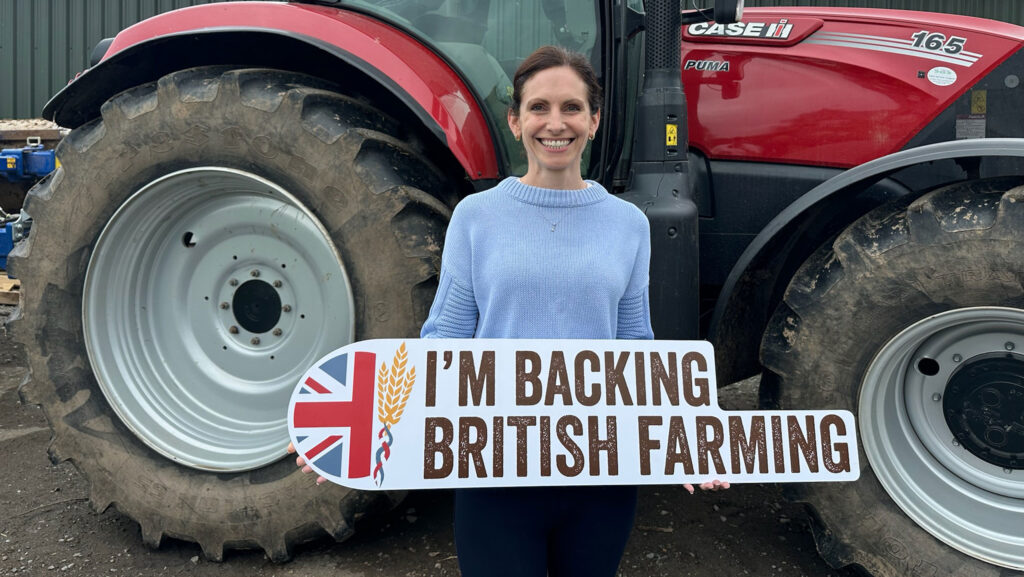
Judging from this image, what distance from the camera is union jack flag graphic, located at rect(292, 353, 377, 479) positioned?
1486 mm

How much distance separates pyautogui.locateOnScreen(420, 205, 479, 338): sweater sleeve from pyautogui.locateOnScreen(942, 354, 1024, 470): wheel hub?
1.46 metres

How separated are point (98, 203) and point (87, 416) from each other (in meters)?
0.69

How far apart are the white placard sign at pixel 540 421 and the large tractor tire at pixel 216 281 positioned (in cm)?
76

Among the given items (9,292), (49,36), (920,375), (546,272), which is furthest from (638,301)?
(49,36)

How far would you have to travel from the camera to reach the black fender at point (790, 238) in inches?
79.4

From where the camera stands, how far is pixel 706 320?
9.00 ft

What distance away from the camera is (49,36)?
8.99 meters

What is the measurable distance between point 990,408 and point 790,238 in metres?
0.69

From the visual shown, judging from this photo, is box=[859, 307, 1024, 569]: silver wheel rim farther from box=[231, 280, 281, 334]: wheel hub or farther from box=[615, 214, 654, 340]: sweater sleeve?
box=[231, 280, 281, 334]: wheel hub

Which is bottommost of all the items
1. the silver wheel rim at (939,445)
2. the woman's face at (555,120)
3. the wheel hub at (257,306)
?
the silver wheel rim at (939,445)

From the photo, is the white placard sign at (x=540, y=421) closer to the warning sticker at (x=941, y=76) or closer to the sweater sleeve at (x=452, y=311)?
the sweater sleeve at (x=452, y=311)

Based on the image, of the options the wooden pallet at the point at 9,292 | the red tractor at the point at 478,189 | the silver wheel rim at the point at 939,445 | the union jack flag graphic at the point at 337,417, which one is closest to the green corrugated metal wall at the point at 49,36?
the wooden pallet at the point at 9,292

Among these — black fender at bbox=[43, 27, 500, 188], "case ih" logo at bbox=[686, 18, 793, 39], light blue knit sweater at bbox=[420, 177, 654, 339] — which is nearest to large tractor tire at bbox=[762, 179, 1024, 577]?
"case ih" logo at bbox=[686, 18, 793, 39]

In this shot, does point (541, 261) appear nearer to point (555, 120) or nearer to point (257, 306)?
point (555, 120)
